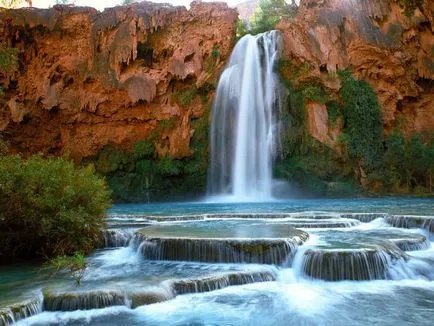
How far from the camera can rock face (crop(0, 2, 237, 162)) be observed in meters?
29.3

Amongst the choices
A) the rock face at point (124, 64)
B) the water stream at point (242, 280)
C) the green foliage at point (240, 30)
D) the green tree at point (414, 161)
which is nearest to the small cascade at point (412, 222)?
the water stream at point (242, 280)

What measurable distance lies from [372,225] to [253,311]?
7.35m

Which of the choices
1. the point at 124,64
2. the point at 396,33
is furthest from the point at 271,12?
the point at 124,64

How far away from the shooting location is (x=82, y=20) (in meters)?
29.7

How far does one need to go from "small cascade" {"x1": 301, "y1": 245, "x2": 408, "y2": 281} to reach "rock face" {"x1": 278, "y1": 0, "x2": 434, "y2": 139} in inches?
753

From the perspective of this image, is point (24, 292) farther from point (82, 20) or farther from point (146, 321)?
point (82, 20)

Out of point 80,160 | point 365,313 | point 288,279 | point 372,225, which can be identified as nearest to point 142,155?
point 80,160

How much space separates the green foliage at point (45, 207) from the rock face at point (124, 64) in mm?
→ 18518

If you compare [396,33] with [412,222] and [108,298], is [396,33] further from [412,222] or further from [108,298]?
[108,298]

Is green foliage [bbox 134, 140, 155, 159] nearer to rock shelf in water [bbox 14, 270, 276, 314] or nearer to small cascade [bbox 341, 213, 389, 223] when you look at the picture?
small cascade [bbox 341, 213, 389, 223]

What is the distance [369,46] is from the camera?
92.6ft

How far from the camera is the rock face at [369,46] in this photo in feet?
91.7

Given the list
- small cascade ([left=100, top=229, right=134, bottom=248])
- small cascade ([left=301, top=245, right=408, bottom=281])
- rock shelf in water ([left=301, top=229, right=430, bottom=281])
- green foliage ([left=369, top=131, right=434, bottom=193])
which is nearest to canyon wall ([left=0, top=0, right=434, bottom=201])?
green foliage ([left=369, top=131, right=434, bottom=193])

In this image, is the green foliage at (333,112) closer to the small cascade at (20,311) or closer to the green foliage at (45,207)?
the green foliage at (45,207)
